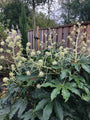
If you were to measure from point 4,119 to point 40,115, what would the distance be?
17.2 inches

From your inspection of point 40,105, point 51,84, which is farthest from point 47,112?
point 51,84

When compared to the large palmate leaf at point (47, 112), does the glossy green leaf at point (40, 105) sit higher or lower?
higher

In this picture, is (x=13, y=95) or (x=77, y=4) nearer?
(x=13, y=95)

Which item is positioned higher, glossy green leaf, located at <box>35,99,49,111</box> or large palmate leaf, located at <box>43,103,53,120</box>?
glossy green leaf, located at <box>35,99,49,111</box>

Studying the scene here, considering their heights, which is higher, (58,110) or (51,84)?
(51,84)

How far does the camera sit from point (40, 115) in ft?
3.66

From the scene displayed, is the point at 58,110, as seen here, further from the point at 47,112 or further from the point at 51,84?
the point at 51,84

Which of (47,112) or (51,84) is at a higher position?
(51,84)

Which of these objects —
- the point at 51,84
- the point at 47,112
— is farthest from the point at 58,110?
the point at 51,84

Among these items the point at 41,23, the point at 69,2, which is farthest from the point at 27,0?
the point at 69,2

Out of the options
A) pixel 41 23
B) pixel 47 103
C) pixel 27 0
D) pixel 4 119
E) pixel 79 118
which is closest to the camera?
pixel 47 103

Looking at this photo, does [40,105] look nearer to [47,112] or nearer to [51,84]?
[47,112]

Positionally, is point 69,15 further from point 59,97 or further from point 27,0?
point 59,97

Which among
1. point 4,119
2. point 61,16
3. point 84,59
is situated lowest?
point 4,119
